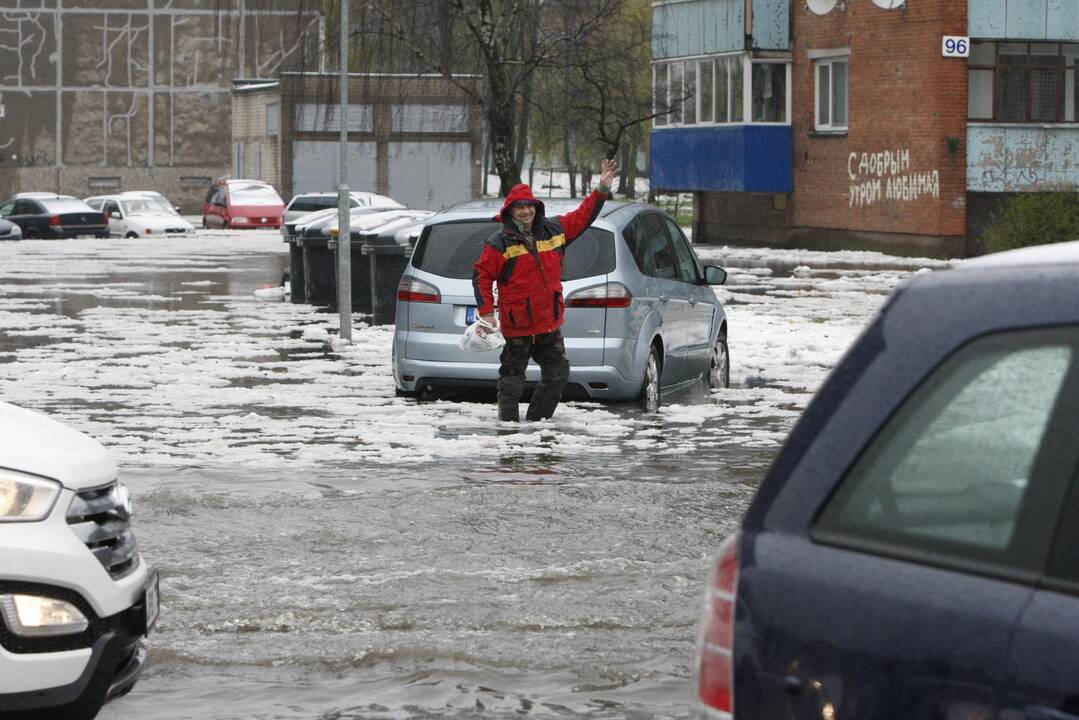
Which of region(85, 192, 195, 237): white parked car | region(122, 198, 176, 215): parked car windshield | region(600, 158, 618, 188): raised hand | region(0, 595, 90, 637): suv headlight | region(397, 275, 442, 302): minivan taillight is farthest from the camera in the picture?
region(122, 198, 176, 215): parked car windshield

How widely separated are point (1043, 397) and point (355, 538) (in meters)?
6.39

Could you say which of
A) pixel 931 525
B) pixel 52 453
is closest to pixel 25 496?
pixel 52 453

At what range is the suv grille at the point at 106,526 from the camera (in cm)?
530

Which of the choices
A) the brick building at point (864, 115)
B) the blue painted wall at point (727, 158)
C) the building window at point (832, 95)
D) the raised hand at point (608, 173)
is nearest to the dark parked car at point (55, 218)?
the brick building at point (864, 115)

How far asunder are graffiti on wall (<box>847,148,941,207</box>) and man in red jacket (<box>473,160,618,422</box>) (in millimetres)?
28023

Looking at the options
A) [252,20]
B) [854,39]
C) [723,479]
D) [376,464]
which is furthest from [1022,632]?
[252,20]

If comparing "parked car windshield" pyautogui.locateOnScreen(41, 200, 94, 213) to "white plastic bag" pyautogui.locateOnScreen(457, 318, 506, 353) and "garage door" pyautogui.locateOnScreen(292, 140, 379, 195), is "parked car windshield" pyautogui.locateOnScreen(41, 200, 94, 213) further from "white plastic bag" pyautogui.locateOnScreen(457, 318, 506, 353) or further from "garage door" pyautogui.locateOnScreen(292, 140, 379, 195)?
"white plastic bag" pyautogui.locateOnScreen(457, 318, 506, 353)

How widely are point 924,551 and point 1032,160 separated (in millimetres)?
38054

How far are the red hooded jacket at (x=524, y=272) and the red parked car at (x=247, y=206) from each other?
1844 inches

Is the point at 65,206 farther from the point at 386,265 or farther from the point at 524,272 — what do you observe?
the point at 524,272

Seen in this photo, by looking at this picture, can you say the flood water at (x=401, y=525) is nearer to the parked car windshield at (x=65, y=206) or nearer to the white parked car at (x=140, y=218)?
the parked car windshield at (x=65, y=206)

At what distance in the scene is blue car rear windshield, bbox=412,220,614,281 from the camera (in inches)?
555

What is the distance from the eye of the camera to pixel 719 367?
1633 centimetres

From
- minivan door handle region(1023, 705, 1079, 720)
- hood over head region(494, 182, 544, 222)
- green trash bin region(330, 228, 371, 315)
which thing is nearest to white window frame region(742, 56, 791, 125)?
green trash bin region(330, 228, 371, 315)
